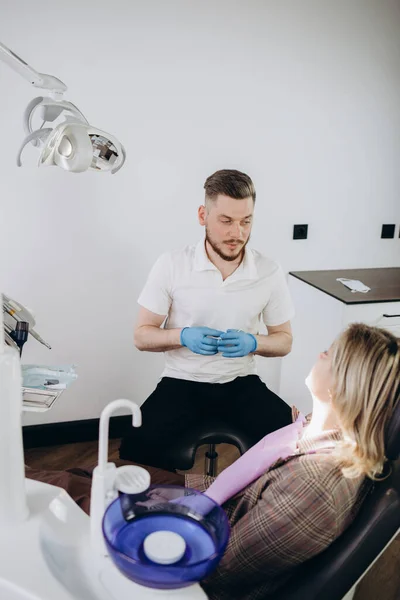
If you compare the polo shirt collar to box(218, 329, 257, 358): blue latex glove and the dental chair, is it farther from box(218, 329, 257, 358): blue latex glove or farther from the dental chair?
the dental chair

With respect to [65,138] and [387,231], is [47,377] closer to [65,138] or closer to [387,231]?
[65,138]

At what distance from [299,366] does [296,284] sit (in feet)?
1.24

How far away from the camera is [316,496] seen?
3.36 feet

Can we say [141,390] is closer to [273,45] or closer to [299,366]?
[299,366]

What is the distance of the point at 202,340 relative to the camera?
1.83 meters

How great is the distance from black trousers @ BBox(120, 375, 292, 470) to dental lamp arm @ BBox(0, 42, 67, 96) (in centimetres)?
100

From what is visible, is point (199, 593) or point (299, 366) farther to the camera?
point (299, 366)

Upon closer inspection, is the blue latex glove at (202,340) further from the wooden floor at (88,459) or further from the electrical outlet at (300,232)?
the electrical outlet at (300,232)

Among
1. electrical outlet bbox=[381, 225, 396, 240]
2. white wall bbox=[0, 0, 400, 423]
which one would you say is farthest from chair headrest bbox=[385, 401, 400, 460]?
electrical outlet bbox=[381, 225, 396, 240]

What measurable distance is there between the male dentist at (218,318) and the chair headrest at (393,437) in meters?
0.76

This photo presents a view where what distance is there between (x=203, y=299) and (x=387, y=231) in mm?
1294

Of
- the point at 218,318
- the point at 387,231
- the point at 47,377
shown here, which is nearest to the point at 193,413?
the point at 218,318

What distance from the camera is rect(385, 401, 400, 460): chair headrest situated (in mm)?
1023

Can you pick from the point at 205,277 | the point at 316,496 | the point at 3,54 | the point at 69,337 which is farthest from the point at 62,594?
the point at 69,337
